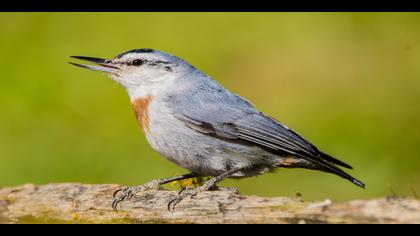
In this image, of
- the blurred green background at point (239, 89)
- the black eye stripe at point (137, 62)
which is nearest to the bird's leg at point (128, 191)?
the black eye stripe at point (137, 62)

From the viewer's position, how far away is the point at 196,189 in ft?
17.9

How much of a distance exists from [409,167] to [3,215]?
4421 millimetres

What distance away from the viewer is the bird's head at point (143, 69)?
244 inches

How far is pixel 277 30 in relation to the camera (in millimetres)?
10914

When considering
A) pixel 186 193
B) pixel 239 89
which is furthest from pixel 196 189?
pixel 239 89

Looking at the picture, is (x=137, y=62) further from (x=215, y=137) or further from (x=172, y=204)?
(x=172, y=204)

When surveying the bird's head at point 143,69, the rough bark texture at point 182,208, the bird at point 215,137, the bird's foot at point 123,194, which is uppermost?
the bird's head at point 143,69

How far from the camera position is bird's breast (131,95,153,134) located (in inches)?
231

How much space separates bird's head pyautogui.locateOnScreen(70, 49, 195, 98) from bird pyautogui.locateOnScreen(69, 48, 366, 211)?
0.30 ft

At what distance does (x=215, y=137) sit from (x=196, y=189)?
0.49m

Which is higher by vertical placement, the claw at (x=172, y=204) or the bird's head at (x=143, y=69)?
the bird's head at (x=143, y=69)

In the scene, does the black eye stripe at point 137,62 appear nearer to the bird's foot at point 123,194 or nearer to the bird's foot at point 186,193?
the bird's foot at point 123,194

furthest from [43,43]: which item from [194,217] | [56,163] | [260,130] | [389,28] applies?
[194,217]

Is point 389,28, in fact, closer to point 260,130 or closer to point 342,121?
point 342,121
